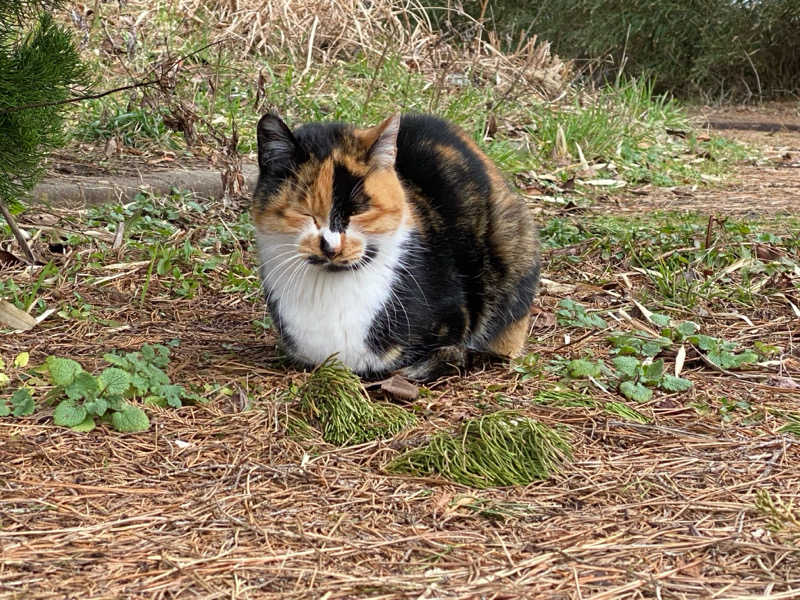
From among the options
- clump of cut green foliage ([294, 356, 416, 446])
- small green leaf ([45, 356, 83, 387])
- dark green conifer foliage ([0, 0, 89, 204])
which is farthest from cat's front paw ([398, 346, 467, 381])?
dark green conifer foliage ([0, 0, 89, 204])

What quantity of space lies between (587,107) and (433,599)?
6636mm

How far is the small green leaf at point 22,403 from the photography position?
2.36m

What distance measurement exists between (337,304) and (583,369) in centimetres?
80

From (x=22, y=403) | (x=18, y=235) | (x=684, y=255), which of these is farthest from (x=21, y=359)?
(x=684, y=255)

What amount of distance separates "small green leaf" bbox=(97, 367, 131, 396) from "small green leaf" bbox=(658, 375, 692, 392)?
5.20 feet

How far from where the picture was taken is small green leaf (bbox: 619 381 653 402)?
2.68m

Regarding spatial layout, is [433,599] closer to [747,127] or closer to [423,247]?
[423,247]

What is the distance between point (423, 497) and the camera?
6.72 ft

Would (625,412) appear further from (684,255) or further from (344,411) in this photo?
(684,255)

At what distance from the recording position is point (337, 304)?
272cm

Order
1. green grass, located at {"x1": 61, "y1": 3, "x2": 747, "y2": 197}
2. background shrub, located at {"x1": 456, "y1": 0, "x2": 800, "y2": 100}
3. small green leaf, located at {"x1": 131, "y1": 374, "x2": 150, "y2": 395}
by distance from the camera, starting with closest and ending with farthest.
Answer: small green leaf, located at {"x1": 131, "y1": 374, "x2": 150, "y2": 395}
green grass, located at {"x1": 61, "y1": 3, "x2": 747, "y2": 197}
background shrub, located at {"x1": 456, "y1": 0, "x2": 800, "y2": 100}

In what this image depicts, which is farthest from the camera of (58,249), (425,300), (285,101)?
(285,101)

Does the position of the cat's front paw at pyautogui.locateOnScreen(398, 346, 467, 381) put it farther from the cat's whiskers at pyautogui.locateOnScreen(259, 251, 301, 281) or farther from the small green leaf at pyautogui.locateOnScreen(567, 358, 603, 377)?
the cat's whiskers at pyautogui.locateOnScreen(259, 251, 301, 281)

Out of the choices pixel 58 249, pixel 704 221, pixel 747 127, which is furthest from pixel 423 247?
pixel 747 127
